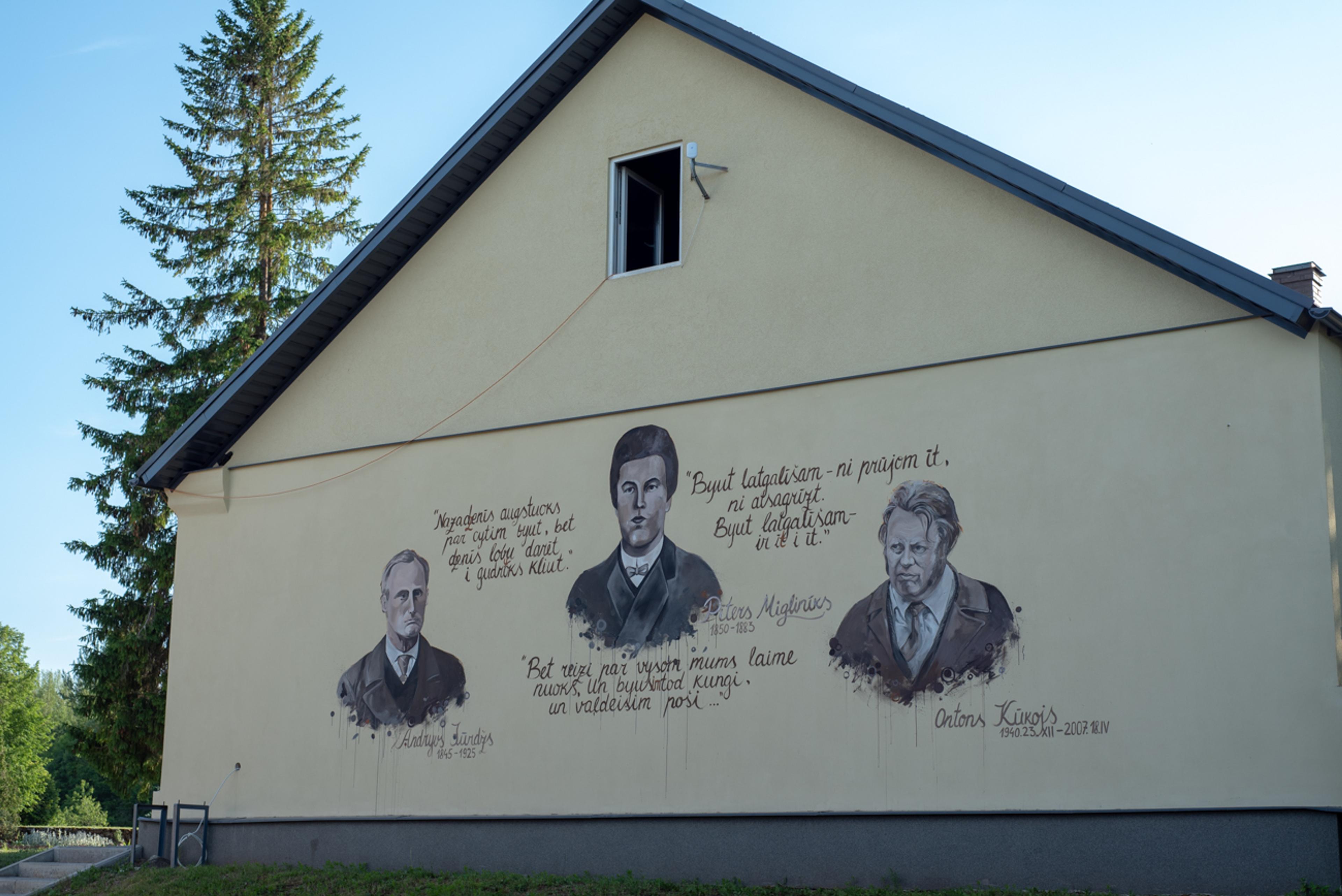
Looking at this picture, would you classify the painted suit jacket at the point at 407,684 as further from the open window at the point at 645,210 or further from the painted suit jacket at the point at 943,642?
the open window at the point at 645,210

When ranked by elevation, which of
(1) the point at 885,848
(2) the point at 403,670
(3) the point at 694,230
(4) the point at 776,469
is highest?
(3) the point at 694,230

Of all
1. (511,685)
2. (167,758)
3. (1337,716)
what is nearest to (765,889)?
(511,685)

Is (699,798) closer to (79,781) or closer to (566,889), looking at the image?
(566,889)

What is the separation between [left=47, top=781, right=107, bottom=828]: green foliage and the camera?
53.6 metres

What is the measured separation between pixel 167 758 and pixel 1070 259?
12402mm

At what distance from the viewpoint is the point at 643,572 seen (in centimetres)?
1342

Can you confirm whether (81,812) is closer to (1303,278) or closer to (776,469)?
(776,469)

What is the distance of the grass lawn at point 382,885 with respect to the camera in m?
11.5

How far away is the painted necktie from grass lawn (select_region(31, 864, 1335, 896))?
6.71 ft

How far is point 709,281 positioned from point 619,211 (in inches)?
67.0

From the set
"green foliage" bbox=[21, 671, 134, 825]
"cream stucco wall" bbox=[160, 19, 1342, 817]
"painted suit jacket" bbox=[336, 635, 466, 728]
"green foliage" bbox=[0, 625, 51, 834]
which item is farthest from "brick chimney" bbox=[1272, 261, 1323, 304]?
"green foliage" bbox=[21, 671, 134, 825]

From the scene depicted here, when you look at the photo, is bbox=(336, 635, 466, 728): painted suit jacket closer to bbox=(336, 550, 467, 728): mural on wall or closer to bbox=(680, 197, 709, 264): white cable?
bbox=(336, 550, 467, 728): mural on wall

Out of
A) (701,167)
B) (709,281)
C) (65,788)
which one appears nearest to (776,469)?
(709,281)

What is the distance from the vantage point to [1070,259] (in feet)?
38.6
